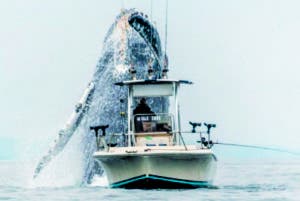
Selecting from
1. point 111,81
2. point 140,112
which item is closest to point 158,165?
point 140,112

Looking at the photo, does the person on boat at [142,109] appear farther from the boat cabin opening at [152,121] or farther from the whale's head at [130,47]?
the whale's head at [130,47]

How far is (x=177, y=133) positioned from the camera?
30.1 meters

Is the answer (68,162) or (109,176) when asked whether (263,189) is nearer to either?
(109,176)

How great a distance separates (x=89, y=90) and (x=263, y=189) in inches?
308

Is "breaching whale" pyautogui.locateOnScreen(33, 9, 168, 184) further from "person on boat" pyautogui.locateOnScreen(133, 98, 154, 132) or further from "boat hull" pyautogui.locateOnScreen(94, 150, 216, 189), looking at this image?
"boat hull" pyautogui.locateOnScreen(94, 150, 216, 189)

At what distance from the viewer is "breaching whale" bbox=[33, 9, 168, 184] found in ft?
116

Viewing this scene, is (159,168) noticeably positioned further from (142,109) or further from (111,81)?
(111,81)

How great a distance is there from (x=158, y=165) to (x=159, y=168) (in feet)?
0.33

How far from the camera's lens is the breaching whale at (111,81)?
35469mm

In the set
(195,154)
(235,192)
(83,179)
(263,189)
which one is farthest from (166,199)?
(83,179)

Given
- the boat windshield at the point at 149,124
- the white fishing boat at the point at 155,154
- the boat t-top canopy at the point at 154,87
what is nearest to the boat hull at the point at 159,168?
the white fishing boat at the point at 155,154

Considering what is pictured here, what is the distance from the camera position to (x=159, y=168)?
28.1 m

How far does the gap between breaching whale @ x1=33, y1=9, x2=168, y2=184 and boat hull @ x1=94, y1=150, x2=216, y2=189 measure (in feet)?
21.5

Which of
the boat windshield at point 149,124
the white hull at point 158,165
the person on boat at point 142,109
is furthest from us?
the person on boat at point 142,109
